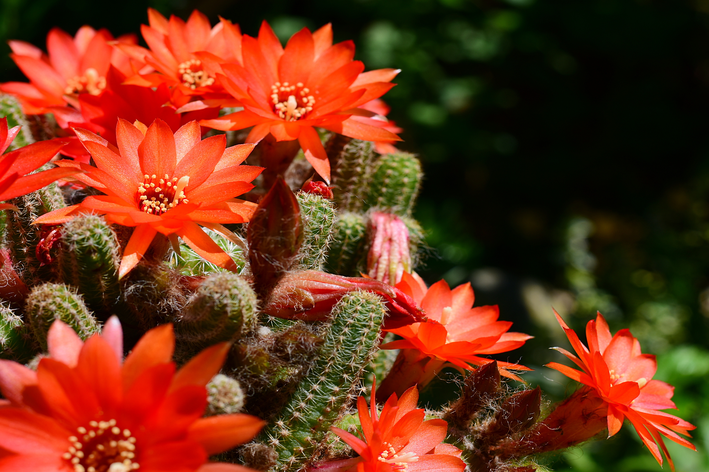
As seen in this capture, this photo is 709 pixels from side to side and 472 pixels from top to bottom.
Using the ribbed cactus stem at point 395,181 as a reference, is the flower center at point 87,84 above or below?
above

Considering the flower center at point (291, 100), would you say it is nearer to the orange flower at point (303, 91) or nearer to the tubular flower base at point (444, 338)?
the orange flower at point (303, 91)

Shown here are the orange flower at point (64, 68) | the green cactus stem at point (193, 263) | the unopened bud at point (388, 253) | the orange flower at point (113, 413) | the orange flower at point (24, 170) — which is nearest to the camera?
the orange flower at point (113, 413)

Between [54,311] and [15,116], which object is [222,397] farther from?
[15,116]

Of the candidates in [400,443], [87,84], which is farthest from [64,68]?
[400,443]

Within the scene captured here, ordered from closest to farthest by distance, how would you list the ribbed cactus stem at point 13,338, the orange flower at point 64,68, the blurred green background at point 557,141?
the ribbed cactus stem at point 13,338
the orange flower at point 64,68
the blurred green background at point 557,141

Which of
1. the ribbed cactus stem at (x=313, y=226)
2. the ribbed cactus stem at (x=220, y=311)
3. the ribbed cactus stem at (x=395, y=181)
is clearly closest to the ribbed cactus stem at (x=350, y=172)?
the ribbed cactus stem at (x=395, y=181)

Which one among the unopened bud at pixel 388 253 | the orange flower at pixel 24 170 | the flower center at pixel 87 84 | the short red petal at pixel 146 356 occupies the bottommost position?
the unopened bud at pixel 388 253

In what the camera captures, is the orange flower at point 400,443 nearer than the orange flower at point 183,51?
Yes
